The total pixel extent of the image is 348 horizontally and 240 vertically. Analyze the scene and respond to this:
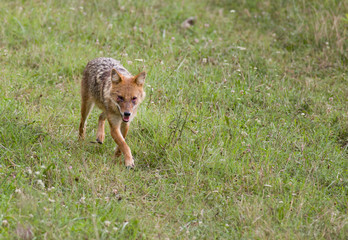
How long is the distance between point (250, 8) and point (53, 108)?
6033 millimetres

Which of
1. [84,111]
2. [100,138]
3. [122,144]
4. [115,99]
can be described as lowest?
[100,138]

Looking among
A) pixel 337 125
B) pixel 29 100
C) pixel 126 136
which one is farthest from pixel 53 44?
pixel 337 125

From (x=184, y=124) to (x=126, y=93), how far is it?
3.01ft

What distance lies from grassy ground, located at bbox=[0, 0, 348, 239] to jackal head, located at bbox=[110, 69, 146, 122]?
22.4 inches

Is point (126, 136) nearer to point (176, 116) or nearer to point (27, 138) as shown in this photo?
point (176, 116)

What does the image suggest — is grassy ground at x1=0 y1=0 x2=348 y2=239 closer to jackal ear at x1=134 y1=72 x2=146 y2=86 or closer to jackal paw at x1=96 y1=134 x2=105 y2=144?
jackal paw at x1=96 y1=134 x2=105 y2=144

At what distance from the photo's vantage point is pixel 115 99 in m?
5.70

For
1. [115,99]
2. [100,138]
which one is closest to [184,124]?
[115,99]

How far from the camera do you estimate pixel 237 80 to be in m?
7.66

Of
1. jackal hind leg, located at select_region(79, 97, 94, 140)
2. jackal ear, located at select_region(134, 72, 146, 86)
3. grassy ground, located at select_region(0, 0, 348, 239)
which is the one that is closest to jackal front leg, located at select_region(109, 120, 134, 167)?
grassy ground, located at select_region(0, 0, 348, 239)

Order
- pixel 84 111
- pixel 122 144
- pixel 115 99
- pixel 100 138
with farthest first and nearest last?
pixel 84 111
pixel 100 138
pixel 115 99
pixel 122 144

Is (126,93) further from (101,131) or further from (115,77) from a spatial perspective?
(101,131)

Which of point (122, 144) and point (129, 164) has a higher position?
point (122, 144)

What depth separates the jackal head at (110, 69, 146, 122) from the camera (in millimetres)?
5555
